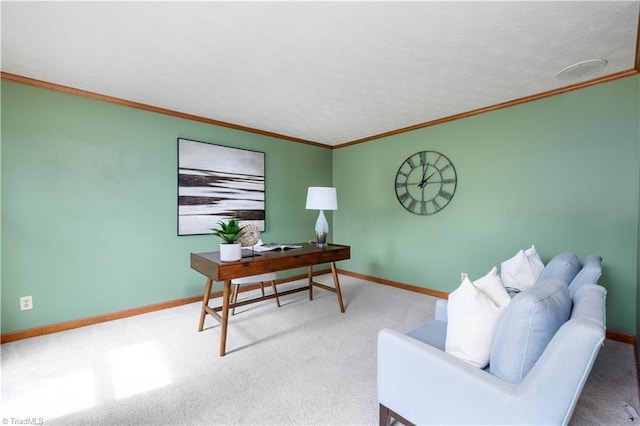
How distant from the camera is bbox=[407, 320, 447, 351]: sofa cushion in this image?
5.07 feet

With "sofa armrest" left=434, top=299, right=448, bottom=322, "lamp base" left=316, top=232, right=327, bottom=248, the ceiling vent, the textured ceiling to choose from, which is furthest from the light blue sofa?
the ceiling vent

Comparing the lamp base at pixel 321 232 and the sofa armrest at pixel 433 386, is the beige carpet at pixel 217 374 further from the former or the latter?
the lamp base at pixel 321 232

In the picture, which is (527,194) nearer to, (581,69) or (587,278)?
(581,69)

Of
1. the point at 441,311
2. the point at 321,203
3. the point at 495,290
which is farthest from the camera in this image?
the point at 321,203

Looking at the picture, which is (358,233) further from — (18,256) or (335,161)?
(18,256)

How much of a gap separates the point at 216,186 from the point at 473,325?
10.2 ft

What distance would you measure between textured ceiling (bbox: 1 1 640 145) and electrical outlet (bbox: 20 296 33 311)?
1855 millimetres

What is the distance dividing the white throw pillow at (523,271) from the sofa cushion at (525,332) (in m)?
1.30

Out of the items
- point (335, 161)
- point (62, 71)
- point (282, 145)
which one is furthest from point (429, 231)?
point (62, 71)

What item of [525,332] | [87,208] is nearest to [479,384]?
[525,332]

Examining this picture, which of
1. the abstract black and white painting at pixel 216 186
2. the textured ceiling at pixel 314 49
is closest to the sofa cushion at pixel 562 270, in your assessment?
the textured ceiling at pixel 314 49

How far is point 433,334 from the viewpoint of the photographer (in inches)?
64.5

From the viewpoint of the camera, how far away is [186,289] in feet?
10.9

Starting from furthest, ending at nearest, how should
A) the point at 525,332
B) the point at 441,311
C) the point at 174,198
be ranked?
1. the point at 174,198
2. the point at 441,311
3. the point at 525,332
